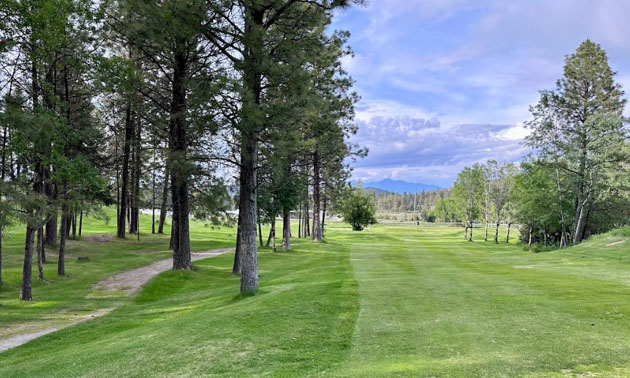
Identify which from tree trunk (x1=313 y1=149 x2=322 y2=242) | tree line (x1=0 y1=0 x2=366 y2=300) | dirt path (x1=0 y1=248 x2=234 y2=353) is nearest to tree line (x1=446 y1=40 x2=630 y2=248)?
tree trunk (x1=313 y1=149 x2=322 y2=242)

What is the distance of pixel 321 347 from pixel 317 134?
16.7 metres

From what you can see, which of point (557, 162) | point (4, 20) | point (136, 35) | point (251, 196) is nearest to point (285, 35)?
point (251, 196)

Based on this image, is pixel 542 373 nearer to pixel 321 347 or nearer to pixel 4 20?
pixel 321 347

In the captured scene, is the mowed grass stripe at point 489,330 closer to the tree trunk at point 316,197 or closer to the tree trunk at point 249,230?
the tree trunk at point 249,230

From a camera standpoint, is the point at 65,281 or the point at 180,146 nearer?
the point at 65,281

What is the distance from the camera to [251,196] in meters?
12.6

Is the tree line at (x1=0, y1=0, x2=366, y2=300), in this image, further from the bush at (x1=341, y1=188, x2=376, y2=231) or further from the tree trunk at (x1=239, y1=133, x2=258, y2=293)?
the bush at (x1=341, y1=188, x2=376, y2=231)

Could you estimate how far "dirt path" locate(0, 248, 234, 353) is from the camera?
971 cm

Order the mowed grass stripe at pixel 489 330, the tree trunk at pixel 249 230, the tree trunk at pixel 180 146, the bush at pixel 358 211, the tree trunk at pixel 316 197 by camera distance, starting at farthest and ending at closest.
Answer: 1. the bush at pixel 358 211
2. the tree trunk at pixel 316 197
3. the tree trunk at pixel 180 146
4. the tree trunk at pixel 249 230
5. the mowed grass stripe at pixel 489 330

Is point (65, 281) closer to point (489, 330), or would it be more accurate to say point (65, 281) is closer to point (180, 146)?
point (180, 146)

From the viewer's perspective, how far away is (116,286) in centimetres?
1666

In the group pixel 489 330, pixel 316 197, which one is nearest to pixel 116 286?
pixel 489 330

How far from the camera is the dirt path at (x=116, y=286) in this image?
31.9ft

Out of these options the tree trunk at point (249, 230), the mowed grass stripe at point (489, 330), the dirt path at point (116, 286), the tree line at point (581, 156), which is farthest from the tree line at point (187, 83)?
the tree line at point (581, 156)
